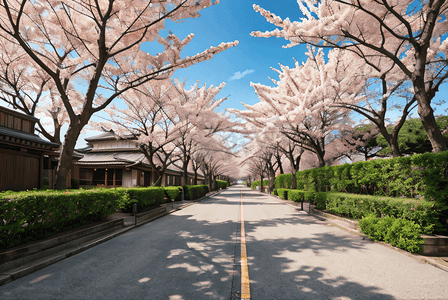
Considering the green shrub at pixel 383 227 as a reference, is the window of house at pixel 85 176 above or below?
above

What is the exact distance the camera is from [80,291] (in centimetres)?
380

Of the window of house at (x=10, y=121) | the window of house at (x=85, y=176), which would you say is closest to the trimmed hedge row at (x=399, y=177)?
the window of house at (x=10, y=121)

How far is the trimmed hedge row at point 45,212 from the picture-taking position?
4980 mm

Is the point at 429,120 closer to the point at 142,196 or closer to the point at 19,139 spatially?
the point at 142,196

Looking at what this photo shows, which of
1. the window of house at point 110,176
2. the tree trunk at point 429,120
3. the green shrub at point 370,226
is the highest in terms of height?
the tree trunk at point 429,120

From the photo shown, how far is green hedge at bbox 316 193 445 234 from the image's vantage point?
5.91 metres

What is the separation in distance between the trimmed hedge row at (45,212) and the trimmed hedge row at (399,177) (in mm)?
10485

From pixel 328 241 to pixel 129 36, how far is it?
11330mm

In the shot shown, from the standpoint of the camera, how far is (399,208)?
6.68m

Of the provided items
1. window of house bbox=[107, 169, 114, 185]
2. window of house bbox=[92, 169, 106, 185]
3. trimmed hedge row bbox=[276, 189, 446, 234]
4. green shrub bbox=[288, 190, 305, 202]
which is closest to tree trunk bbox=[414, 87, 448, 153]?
trimmed hedge row bbox=[276, 189, 446, 234]

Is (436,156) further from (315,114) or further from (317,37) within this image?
(315,114)

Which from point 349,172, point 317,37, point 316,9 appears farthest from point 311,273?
point 316,9

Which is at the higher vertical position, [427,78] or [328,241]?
[427,78]

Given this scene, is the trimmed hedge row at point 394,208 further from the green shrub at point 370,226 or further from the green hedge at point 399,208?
the green shrub at point 370,226
